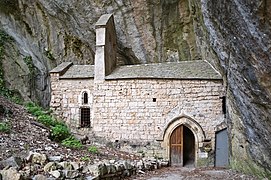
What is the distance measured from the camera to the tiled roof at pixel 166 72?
15.0 meters

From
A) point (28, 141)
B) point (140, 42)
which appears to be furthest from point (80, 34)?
point (28, 141)

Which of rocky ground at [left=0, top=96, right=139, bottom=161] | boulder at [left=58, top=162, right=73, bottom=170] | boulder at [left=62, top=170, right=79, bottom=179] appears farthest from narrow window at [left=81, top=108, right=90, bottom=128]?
boulder at [left=62, top=170, right=79, bottom=179]

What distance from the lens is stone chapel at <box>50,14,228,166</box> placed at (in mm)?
14742

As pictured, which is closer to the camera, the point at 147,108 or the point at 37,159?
the point at 37,159

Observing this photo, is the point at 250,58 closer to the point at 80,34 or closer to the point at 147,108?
the point at 147,108

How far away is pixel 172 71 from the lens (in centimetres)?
1540

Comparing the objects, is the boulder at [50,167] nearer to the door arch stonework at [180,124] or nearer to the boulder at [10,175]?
the boulder at [10,175]

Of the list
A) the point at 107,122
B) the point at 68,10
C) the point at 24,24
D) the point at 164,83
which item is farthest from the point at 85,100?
the point at 24,24

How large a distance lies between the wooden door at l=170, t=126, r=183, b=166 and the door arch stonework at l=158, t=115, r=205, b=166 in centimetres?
21

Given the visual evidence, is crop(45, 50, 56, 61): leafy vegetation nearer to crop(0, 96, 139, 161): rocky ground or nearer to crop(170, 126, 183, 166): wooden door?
crop(0, 96, 139, 161): rocky ground

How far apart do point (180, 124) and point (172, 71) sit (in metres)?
2.53

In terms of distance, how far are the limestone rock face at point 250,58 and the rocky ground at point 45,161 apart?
2.00 metres

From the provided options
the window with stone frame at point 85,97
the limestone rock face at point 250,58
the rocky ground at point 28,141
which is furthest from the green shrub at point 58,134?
the limestone rock face at point 250,58

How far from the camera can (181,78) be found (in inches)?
588
